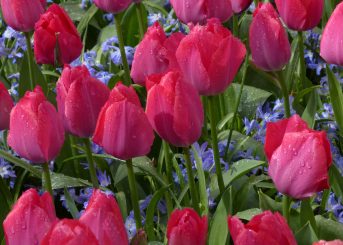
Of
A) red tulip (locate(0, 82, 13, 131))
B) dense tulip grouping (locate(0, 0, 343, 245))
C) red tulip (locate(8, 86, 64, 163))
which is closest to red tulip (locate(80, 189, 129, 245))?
dense tulip grouping (locate(0, 0, 343, 245))

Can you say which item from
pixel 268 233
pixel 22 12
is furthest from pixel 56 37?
pixel 268 233

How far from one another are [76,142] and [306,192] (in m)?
1.23

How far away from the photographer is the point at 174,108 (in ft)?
6.30

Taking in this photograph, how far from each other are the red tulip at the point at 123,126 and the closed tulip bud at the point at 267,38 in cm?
52

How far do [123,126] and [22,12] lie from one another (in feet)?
2.93

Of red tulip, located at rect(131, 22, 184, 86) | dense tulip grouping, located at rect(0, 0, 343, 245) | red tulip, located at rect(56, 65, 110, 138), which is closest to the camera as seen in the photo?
dense tulip grouping, located at rect(0, 0, 343, 245)

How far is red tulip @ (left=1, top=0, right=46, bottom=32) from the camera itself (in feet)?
8.71

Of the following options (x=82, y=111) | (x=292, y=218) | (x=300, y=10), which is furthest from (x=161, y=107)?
(x=300, y=10)

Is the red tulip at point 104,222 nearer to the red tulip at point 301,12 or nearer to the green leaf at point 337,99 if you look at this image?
the red tulip at point 301,12

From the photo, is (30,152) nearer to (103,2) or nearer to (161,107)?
(161,107)

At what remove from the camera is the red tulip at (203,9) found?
2576 mm

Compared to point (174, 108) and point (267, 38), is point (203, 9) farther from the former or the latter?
point (174, 108)

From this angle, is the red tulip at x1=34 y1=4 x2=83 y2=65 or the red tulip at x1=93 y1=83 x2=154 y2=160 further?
the red tulip at x1=34 y1=4 x2=83 y2=65

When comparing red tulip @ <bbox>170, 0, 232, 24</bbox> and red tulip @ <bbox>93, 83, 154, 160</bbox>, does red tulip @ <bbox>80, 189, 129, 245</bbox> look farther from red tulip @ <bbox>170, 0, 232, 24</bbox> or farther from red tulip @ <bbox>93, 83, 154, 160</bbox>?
red tulip @ <bbox>170, 0, 232, 24</bbox>
